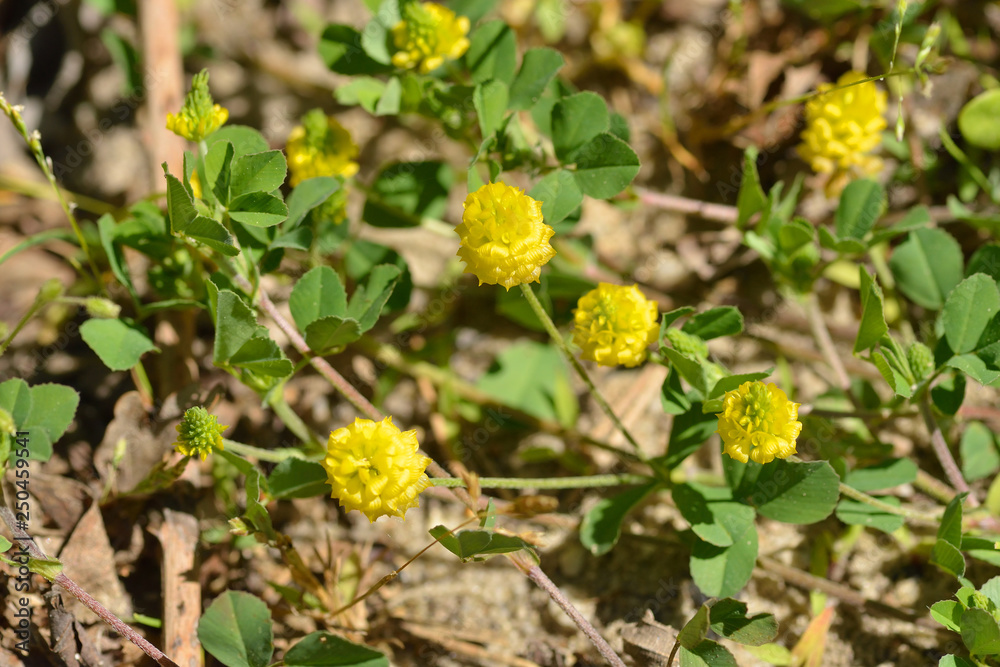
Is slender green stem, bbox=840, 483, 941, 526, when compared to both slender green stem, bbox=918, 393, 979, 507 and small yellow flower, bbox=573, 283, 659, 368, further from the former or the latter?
small yellow flower, bbox=573, 283, 659, 368

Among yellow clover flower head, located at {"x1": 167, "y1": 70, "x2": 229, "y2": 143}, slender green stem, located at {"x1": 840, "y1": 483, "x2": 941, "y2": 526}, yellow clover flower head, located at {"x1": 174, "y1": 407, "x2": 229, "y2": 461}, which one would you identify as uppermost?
yellow clover flower head, located at {"x1": 167, "y1": 70, "x2": 229, "y2": 143}

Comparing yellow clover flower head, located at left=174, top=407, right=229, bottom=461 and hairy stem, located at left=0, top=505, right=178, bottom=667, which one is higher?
yellow clover flower head, located at left=174, top=407, right=229, bottom=461

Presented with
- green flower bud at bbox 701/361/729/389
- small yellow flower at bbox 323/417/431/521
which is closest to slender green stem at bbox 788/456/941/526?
green flower bud at bbox 701/361/729/389

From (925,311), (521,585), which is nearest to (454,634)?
(521,585)

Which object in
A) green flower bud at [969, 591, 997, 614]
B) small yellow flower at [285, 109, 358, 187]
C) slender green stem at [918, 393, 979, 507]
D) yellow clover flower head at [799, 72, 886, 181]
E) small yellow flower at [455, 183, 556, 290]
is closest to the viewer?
small yellow flower at [455, 183, 556, 290]

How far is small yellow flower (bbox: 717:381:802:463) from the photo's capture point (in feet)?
5.59

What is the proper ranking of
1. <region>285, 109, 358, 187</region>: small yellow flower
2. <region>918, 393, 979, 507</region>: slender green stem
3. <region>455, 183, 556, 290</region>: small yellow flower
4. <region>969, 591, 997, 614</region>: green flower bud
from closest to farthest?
<region>455, 183, 556, 290</region>: small yellow flower < <region>969, 591, 997, 614</region>: green flower bud < <region>918, 393, 979, 507</region>: slender green stem < <region>285, 109, 358, 187</region>: small yellow flower

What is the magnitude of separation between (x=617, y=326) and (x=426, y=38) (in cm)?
97

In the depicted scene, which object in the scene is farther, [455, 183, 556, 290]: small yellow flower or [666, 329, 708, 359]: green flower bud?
[666, 329, 708, 359]: green flower bud

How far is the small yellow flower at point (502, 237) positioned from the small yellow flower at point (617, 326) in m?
0.32

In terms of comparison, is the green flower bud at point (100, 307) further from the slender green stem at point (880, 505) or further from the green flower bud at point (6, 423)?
the slender green stem at point (880, 505)

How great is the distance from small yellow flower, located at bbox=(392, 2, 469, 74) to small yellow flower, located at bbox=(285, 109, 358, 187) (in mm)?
295

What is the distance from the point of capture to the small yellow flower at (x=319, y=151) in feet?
7.69

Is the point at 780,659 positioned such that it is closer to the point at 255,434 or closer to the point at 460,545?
the point at 460,545
